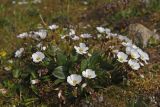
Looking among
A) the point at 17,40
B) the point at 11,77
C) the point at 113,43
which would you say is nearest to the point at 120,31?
the point at 113,43

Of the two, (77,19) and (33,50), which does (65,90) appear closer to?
(33,50)

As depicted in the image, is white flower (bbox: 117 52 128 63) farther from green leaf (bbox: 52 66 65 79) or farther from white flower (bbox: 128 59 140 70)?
green leaf (bbox: 52 66 65 79)

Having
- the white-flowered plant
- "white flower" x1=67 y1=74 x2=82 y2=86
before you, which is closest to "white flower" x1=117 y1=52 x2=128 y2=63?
the white-flowered plant

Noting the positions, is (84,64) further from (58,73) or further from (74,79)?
(58,73)

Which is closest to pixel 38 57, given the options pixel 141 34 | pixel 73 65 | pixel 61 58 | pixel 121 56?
pixel 61 58

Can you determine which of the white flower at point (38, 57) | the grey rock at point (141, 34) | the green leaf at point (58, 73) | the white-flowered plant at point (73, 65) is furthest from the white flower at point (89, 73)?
the grey rock at point (141, 34)

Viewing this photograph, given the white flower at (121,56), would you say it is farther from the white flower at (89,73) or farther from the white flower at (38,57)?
the white flower at (38,57)
